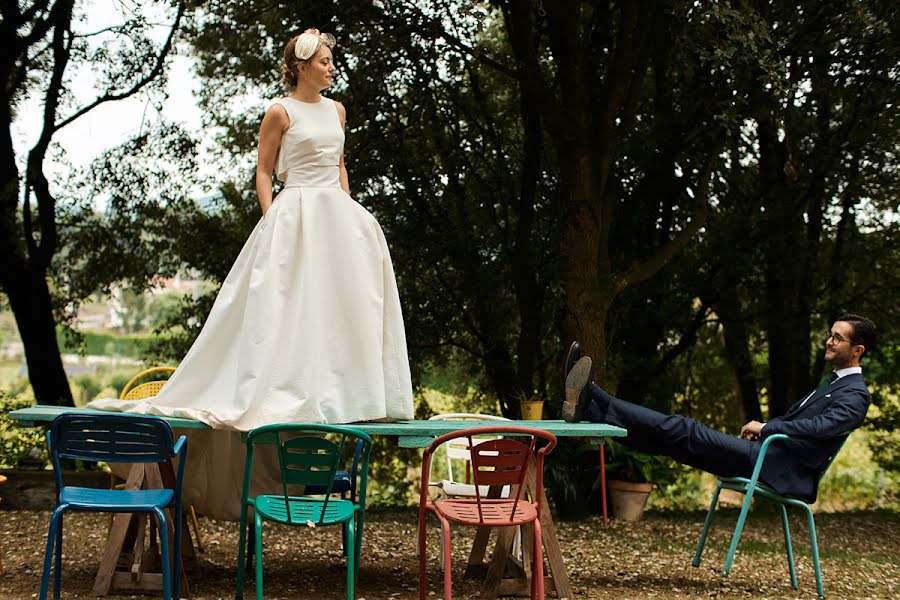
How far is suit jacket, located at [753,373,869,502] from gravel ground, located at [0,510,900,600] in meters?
0.57

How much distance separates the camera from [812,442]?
5105 millimetres

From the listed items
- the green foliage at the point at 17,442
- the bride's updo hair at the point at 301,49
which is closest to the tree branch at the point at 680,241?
the bride's updo hair at the point at 301,49

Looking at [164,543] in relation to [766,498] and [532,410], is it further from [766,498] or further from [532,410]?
[532,410]

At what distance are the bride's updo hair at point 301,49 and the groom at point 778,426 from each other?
193 centimetres

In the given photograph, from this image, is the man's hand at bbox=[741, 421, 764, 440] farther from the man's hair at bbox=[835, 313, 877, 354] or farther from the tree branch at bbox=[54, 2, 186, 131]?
the tree branch at bbox=[54, 2, 186, 131]

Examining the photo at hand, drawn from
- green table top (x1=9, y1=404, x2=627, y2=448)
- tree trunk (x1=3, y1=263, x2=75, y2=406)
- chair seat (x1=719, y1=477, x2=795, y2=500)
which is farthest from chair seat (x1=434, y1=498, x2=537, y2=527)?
tree trunk (x1=3, y1=263, x2=75, y2=406)

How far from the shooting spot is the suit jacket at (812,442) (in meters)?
5.06

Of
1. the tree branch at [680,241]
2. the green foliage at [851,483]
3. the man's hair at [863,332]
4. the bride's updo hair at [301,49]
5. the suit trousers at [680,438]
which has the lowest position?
the green foliage at [851,483]

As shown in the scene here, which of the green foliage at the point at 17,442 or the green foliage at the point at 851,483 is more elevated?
the green foliage at the point at 17,442

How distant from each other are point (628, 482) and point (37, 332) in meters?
5.54

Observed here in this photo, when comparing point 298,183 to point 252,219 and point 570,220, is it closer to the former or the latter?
point 570,220

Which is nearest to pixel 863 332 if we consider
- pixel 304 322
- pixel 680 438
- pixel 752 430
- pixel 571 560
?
pixel 752 430

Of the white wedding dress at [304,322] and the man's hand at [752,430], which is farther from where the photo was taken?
the man's hand at [752,430]

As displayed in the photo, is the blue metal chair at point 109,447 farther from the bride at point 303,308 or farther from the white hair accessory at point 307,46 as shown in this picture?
the white hair accessory at point 307,46
